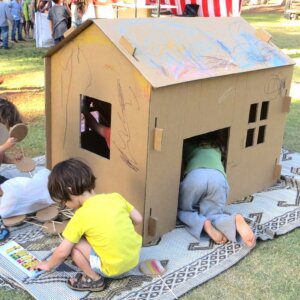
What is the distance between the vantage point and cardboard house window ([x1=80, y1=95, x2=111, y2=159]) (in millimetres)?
3289

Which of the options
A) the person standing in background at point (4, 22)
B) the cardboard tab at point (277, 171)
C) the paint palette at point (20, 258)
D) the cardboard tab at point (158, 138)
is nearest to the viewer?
the paint palette at point (20, 258)

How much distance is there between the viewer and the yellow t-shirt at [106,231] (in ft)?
7.47

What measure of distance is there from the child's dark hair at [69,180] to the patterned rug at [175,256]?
1.47ft

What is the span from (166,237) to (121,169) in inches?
19.5

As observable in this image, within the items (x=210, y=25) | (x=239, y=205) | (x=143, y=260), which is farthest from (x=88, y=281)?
(x=210, y=25)

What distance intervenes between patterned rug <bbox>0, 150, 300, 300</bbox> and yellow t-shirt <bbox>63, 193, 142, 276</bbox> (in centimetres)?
17

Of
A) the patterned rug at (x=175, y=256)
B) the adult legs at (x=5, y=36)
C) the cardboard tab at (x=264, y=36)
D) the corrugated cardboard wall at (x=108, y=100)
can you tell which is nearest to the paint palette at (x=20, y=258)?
the patterned rug at (x=175, y=256)

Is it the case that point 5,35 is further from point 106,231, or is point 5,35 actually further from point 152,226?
point 106,231

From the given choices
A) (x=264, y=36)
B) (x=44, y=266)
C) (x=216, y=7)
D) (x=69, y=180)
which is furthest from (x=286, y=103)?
(x=216, y=7)

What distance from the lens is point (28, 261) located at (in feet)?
8.49

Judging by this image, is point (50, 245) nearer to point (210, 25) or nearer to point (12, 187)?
point (12, 187)

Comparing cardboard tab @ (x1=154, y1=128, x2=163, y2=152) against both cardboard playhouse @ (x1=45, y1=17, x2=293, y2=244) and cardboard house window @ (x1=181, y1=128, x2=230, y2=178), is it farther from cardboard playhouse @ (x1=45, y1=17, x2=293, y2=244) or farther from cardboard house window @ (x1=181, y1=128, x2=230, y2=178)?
cardboard house window @ (x1=181, y1=128, x2=230, y2=178)

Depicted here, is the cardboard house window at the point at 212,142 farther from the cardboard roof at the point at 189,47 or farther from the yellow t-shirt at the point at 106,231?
the yellow t-shirt at the point at 106,231

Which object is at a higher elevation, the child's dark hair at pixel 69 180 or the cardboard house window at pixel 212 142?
the child's dark hair at pixel 69 180
